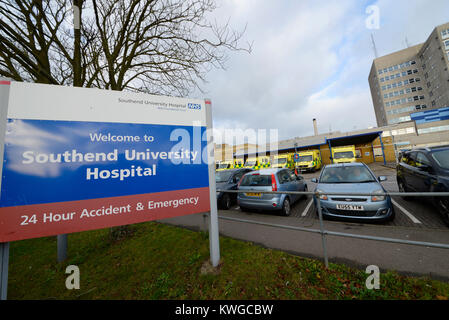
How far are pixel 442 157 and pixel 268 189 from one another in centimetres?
412

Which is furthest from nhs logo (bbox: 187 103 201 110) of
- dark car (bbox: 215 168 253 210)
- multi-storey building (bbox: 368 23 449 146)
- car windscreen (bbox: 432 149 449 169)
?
multi-storey building (bbox: 368 23 449 146)

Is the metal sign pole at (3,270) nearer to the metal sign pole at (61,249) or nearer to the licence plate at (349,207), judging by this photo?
the metal sign pole at (61,249)

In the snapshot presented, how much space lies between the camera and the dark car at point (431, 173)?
11.2ft

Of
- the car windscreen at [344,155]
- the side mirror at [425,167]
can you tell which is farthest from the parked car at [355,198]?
the car windscreen at [344,155]

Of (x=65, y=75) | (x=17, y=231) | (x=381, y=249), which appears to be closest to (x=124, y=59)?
(x=65, y=75)

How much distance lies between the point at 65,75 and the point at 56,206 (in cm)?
522

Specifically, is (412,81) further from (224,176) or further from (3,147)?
(3,147)

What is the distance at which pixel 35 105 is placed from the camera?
5.73ft

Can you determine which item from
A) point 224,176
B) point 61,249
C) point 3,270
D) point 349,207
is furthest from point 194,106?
point 224,176

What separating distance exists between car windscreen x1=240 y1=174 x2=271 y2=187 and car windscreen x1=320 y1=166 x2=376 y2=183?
1.62 meters

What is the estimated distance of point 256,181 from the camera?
541cm

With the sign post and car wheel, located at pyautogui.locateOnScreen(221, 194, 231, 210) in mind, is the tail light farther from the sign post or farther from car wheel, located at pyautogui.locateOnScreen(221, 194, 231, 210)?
the sign post
